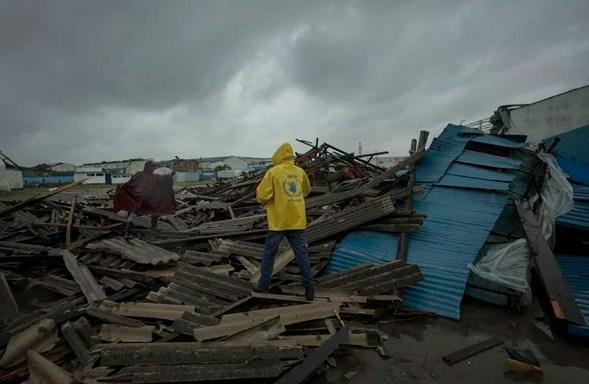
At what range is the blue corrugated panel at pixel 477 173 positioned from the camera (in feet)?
21.8

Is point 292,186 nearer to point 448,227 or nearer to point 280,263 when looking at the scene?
point 280,263

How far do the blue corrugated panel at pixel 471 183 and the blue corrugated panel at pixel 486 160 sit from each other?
0.86m

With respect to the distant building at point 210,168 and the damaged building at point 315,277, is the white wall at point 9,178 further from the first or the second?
the damaged building at point 315,277

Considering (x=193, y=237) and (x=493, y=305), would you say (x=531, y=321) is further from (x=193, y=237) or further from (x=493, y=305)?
(x=193, y=237)

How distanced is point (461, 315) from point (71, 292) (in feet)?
18.1

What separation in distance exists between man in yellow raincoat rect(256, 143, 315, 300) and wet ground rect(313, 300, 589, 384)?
110cm

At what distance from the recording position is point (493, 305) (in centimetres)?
446

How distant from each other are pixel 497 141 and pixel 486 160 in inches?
51.7

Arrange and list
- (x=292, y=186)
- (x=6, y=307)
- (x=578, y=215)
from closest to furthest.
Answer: (x=6, y=307)
(x=292, y=186)
(x=578, y=215)

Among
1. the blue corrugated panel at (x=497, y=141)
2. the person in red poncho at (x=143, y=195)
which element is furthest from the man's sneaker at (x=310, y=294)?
the blue corrugated panel at (x=497, y=141)

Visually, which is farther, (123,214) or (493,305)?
(123,214)

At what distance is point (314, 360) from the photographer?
295 cm

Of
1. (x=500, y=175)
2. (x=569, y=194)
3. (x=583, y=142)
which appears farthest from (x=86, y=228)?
(x=583, y=142)

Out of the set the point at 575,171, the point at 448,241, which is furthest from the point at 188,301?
the point at 575,171
